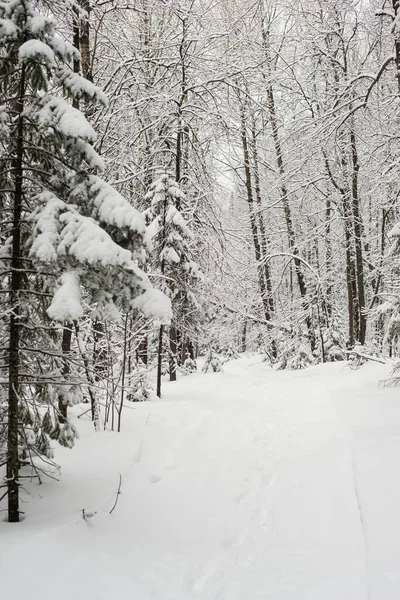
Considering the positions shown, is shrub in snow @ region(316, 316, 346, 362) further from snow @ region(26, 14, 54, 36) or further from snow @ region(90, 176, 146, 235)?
snow @ region(26, 14, 54, 36)

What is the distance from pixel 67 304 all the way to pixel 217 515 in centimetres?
282

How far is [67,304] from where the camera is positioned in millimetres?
2963

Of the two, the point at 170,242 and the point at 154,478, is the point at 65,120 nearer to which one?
the point at 154,478

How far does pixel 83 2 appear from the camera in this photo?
22.7 ft

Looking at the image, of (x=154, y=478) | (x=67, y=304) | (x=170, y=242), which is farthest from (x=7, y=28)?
(x=170, y=242)

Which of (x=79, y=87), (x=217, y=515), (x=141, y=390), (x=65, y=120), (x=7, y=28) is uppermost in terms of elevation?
(x=7, y=28)

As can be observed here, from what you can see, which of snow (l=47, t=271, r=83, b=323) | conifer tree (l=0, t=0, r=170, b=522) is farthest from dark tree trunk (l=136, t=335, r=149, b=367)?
snow (l=47, t=271, r=83, b=323)

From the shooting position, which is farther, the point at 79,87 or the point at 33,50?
the point at 79,87

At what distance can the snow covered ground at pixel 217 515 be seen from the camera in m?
3.09

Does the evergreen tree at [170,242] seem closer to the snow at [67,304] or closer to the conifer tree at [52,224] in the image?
the conifer tree at [52,224]

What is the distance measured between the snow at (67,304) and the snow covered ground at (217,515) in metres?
1.78

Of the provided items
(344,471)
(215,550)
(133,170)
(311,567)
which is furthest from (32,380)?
(133,170)

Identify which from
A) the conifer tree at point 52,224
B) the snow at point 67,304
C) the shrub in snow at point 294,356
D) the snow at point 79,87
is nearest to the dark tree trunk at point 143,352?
the conifer tree at point 52,224

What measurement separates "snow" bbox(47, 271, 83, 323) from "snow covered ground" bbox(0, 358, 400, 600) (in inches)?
70.0
